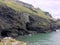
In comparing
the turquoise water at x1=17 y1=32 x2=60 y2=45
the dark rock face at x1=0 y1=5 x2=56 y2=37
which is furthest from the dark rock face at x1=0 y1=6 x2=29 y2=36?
the turquoise water at x1=17 y1=32 x2=60 y2=45

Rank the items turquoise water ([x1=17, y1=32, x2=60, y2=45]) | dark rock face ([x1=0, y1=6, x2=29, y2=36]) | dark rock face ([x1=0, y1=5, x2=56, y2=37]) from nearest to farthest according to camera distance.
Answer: turquoise water ([x1=17, y1=32, x2=60, y2=45]) → dark rock face ([x1=0, y1=5, x2=56, y2=37]) → dark rock face ([x1=0, y1=6, x2=29, y2=36])

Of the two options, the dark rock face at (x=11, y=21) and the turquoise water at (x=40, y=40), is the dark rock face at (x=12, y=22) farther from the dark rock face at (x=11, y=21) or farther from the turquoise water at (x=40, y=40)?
the turquoise water at (x=40, y=40)

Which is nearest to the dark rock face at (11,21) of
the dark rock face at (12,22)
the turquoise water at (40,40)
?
the dark rock face at (12,22)

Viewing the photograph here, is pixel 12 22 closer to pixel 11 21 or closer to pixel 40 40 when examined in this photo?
pixel 11 21

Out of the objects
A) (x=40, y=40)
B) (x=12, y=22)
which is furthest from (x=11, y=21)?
(x=40, y=40)

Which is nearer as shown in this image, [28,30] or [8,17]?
[8,17]

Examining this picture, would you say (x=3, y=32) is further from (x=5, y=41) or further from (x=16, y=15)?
(x=5, y=41)

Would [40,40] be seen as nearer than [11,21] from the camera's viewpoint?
Yes

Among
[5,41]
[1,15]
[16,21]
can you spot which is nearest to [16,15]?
[16,21]

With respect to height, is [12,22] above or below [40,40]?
above

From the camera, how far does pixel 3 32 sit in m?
167

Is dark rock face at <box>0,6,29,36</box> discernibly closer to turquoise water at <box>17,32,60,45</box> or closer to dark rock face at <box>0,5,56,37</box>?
dark rock face at <box>0,5,56,37</box>

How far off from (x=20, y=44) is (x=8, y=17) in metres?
141

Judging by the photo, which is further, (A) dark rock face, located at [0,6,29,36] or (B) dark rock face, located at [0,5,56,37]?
(A) dark rock face, located at [0,6,29,36]
